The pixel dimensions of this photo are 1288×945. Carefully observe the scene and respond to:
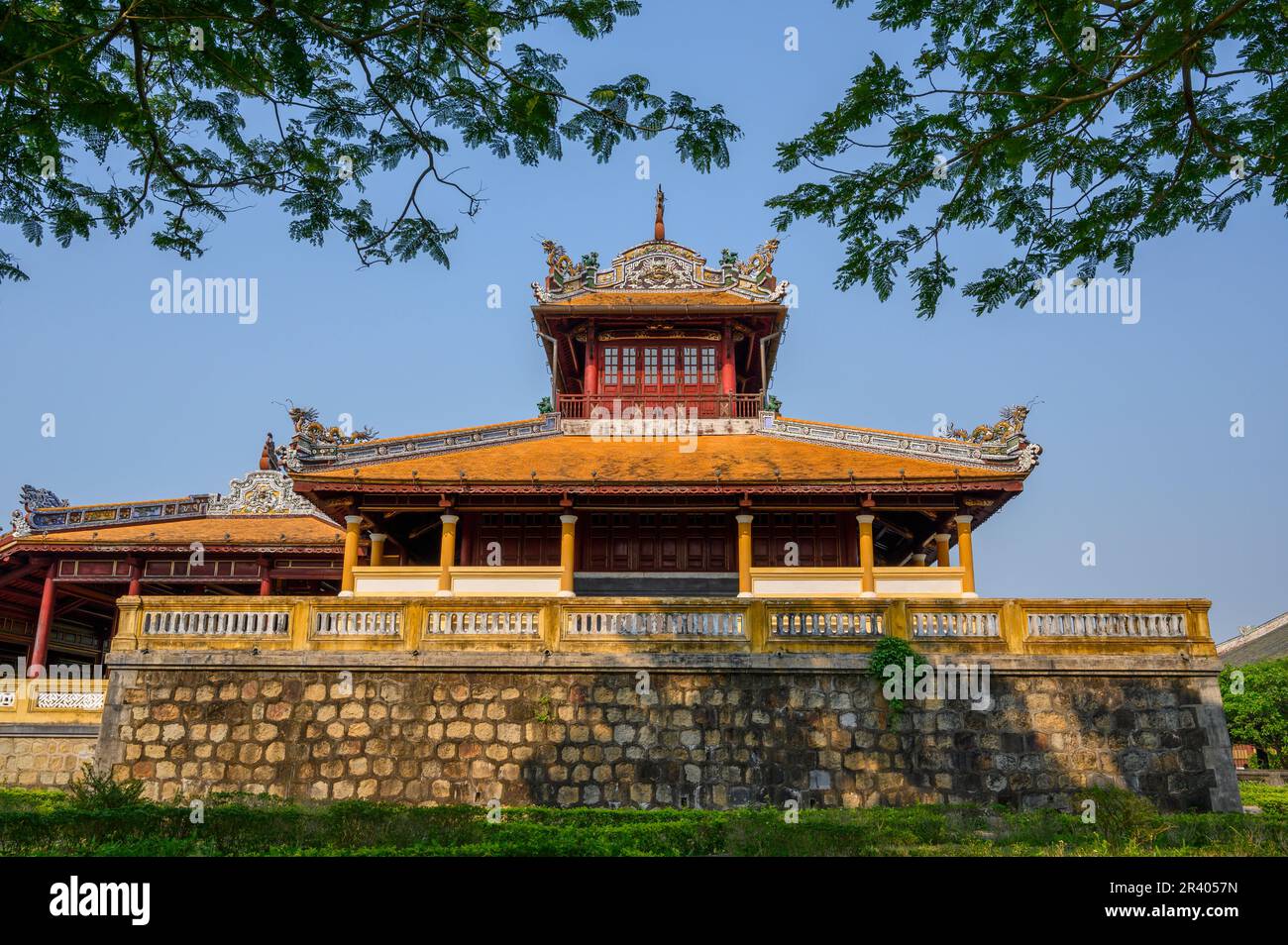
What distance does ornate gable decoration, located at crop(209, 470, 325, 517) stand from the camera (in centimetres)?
2927

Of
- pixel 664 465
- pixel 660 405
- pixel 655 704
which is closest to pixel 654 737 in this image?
pixel 655 704

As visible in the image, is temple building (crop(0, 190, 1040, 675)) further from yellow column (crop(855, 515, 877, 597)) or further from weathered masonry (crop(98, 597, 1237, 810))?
weathered masonry (crop(98, 597, 1237, 810))

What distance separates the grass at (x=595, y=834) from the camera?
9.66 meters

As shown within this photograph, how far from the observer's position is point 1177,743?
1455cm

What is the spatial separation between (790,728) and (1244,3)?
36.2 ft

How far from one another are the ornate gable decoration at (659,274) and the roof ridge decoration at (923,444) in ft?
13.2

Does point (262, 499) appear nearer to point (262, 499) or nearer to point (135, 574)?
point (262, 499)

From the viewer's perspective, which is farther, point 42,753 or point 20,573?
point 20,573

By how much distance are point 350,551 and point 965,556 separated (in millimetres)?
12996

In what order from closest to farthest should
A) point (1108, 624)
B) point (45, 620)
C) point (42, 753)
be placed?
Result: point (1108, 624), point (42, 753), point (45, 620)

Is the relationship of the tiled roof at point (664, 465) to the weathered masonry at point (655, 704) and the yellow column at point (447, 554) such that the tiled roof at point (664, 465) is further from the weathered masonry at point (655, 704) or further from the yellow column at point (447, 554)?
the weathered masonry at point (655, 704)

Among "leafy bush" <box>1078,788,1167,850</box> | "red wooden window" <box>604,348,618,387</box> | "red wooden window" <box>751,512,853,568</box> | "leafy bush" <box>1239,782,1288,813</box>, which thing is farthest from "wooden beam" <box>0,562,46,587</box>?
"leafy bush" <box>1239,782,1288,813</box>

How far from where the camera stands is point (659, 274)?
27.0 meters

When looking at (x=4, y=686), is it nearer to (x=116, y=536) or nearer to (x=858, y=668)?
(x=116, y=536)
